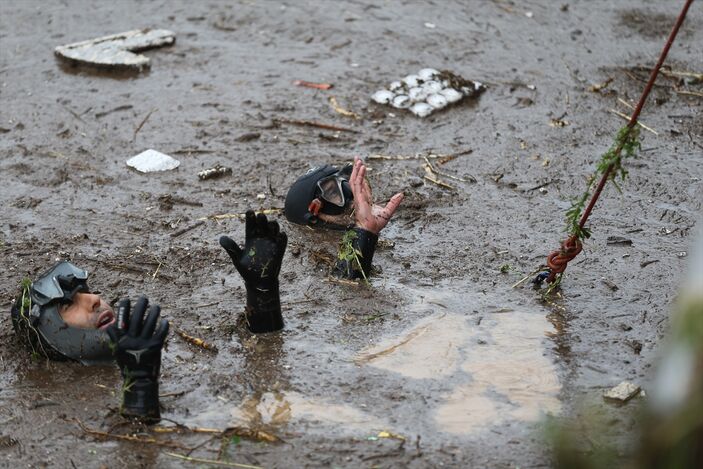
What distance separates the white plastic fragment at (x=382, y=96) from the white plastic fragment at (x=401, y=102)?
56 millimetres

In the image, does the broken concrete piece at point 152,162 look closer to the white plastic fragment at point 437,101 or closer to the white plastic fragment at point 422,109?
the white plastic fragment at point 422,109

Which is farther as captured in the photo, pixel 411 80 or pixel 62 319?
pixel 411 80

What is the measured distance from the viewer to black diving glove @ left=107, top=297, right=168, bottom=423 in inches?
166

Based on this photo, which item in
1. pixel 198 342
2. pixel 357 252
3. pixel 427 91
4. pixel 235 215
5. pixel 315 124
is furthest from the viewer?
pixel 427 91

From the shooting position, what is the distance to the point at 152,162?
716 centimetres

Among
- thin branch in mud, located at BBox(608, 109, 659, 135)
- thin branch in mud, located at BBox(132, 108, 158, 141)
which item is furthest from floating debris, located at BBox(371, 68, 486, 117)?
thin branch in mud, located at BBox(132, 108, 158, 141)

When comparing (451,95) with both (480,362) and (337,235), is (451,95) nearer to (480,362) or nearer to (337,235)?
(337,235)

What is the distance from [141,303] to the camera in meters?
4.23

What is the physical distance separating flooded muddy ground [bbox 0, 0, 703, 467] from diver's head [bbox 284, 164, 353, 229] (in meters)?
0.15

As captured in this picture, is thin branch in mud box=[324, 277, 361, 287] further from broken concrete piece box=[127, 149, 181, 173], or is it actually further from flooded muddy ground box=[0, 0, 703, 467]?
broken concrete piece box=[127, 149, 181, 173]

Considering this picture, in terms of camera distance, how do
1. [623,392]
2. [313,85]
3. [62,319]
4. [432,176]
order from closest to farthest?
[623,392] < [62,319] < [432,176] < [313,85]

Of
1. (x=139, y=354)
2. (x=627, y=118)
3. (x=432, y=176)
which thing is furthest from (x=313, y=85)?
(x=139, y=354)

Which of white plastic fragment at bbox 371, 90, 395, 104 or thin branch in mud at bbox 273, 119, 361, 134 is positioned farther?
white plastic fragment at bbox 371, 90, 395, 104

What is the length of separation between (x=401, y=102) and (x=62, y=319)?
4.00m
